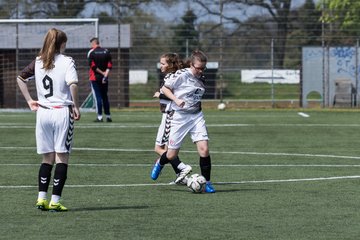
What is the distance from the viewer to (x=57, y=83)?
976 centimetres

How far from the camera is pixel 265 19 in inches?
1457

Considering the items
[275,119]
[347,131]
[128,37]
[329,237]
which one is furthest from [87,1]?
[329,237]

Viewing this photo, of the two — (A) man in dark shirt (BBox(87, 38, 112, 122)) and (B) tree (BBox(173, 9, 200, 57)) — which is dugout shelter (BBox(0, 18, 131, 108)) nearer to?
(B) tree (BBox(173, 9, 200, 57))

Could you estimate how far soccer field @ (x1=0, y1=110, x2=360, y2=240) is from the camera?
8469 mm

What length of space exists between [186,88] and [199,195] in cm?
145

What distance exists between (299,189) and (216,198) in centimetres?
116

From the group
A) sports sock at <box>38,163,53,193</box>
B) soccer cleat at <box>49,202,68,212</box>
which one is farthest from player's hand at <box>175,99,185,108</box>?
soccer cleat at <box>49,202,68,212</box>

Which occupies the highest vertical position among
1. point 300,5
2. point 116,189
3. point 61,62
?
point 300,5

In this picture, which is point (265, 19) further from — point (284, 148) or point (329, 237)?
point (329, 237)

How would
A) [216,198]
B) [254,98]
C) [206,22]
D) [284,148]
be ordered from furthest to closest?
1. [254,98]
2. [206,22]
3. [284,148]
4. [216,198]

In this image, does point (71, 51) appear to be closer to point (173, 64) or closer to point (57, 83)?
point (173, 64)

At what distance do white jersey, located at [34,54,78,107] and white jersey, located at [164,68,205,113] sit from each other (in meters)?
2.27

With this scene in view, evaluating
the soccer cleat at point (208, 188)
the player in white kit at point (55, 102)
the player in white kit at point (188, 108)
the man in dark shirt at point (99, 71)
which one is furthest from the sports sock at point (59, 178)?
the man in dark shirt at point (99, 71)

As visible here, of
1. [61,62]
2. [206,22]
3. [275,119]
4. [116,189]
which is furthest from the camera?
[206,22]
